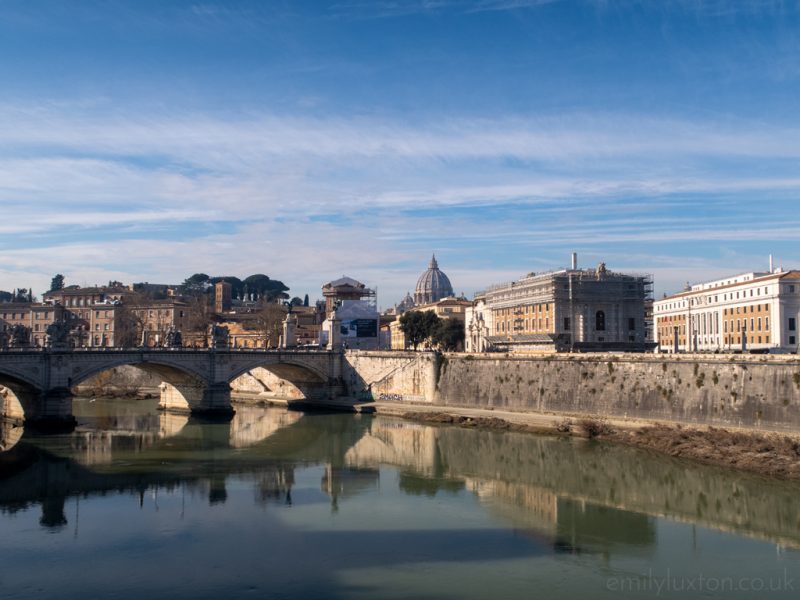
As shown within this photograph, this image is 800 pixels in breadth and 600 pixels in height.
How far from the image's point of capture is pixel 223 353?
5053cm

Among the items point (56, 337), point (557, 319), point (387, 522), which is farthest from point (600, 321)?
point (387, 522)

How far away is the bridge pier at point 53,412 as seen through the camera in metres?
41.6

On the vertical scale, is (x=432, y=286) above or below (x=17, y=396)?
above

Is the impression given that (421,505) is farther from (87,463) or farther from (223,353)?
(223,353)

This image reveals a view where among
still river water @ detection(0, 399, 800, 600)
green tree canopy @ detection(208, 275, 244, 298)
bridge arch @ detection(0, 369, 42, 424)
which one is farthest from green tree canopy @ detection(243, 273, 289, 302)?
still river water @ detection(0, 399, 800, 600)

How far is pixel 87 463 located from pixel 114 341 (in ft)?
195

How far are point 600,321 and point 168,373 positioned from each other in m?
31.1

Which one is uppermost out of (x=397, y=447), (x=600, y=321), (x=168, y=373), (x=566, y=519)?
(x=600, y=321)

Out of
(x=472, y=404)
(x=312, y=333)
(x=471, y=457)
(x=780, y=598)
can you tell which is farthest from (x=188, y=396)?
(x=312, y=333)

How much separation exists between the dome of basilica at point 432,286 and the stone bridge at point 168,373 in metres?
91.1

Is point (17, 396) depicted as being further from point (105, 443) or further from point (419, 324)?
point (419, 324)

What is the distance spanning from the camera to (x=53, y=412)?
4181 centimetres

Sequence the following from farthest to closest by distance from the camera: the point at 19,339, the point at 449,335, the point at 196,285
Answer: the point at 196,285 → the point at 449,335 → the point at 19,339

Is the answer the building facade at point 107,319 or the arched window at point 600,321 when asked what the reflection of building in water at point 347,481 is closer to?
the arched window at point 600,321
